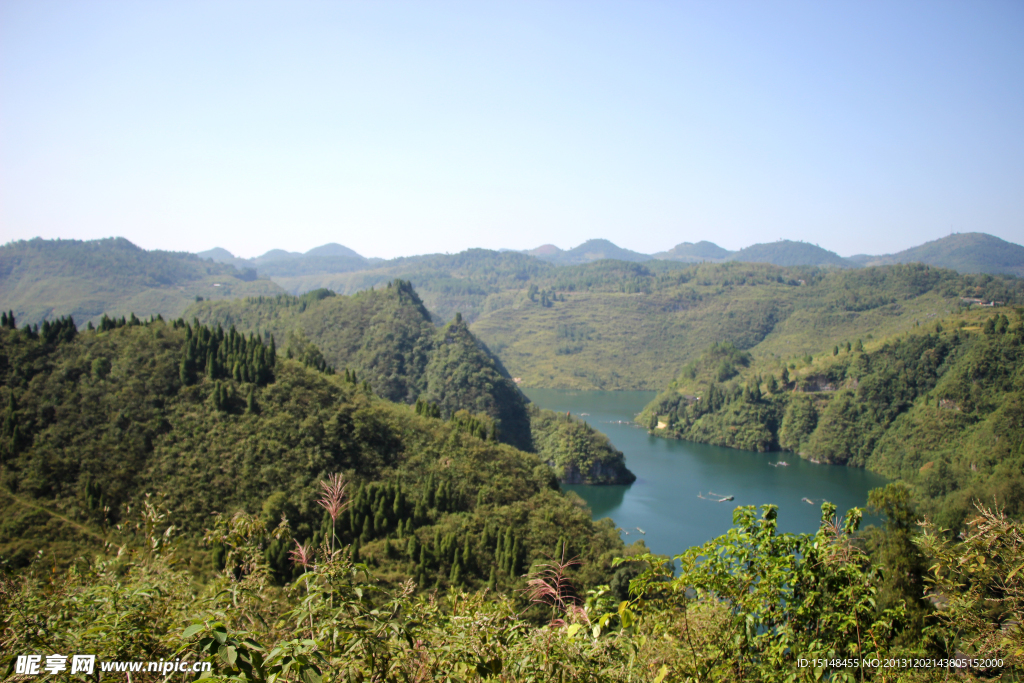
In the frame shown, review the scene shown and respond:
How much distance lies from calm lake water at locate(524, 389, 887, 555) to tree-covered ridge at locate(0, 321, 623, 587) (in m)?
18.1

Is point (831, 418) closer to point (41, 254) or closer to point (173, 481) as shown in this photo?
point (173, 481)

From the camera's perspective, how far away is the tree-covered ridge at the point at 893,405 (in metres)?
72.1

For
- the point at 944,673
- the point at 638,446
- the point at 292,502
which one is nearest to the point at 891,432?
the point at 638,446

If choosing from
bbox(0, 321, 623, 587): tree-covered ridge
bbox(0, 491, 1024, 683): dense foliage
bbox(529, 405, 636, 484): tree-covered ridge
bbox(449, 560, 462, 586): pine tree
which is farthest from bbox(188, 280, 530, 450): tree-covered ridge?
bbox(0, 491, 1024, 683): dense foliage

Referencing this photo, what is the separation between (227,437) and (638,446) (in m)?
70.4

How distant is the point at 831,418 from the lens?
96.8 meters

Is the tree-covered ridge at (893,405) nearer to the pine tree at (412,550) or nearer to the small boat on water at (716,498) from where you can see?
the small boat on water at (716,498)

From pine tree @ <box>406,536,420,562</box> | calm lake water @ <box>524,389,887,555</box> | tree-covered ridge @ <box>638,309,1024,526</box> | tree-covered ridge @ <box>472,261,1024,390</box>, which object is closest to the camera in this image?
pine tree @ <box>406,536,420,562</box>

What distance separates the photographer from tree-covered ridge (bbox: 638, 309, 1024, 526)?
72125 mm

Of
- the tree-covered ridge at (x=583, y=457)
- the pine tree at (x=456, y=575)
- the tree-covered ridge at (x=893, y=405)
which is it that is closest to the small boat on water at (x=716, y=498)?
the tree-covered ridge at (x=583, y=457)

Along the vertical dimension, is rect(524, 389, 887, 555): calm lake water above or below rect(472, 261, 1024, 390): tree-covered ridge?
below

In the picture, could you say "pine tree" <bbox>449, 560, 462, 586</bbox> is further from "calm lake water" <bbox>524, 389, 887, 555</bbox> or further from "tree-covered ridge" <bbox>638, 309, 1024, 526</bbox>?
"tree-covered ridge" <bbox>638, 309, 1024, 526</bbox>

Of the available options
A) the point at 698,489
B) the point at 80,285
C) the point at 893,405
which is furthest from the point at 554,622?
the point at 80,285

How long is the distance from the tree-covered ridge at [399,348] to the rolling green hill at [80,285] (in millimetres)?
70491
